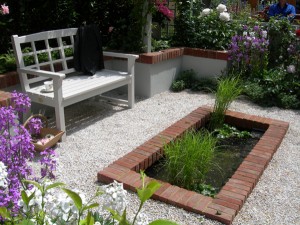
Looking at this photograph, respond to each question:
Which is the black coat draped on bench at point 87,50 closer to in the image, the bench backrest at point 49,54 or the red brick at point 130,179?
the bench backrest at point 49,54

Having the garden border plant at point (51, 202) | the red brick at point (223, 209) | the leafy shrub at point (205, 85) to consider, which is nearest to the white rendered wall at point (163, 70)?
the leafy shrub at point (205, 85)

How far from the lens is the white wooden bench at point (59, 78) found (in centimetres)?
358

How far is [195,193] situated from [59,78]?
1690mm

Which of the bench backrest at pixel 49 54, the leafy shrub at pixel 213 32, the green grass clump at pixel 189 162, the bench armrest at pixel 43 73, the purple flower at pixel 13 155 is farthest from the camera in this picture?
the leafy shrub at pixel 213 32

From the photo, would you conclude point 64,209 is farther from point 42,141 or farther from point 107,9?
point 107,9

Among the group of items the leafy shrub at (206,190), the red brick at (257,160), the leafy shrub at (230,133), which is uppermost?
the red brick at (257,160)

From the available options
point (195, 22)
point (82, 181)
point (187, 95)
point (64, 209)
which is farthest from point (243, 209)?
point (195, 22)

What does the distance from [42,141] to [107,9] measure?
3.17m

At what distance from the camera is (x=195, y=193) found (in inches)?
104

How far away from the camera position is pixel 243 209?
2596mm

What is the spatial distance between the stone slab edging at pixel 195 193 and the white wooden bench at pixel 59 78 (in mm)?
935

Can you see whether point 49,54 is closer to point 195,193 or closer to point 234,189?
point 195,193

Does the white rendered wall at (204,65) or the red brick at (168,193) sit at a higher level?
the white rendered wall at (204,65)

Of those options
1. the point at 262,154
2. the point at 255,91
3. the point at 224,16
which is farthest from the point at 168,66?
the point at 262,154
